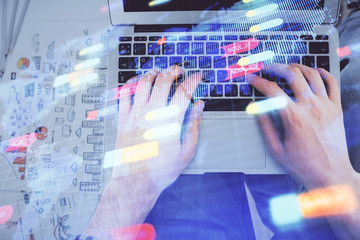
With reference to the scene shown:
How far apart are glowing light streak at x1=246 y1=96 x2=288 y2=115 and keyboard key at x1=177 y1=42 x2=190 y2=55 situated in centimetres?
18

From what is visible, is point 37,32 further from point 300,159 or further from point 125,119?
point 300,159

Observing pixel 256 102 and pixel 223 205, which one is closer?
pixel 256 102

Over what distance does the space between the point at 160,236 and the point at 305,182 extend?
1.20ft

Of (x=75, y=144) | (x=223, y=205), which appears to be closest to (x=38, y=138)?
(x=75, y=144)

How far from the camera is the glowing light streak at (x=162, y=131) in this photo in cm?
66

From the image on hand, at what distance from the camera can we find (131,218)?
2.27 ft

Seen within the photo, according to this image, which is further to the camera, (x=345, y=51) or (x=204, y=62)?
(x=345, y=51)

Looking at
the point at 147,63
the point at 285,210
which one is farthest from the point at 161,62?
the point at 285,210

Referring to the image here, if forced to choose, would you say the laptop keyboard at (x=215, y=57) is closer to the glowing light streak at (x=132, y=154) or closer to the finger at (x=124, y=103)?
the finger at (x=124, y=103)

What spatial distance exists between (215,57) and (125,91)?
0.21 m

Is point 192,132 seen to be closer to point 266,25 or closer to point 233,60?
point 233,60

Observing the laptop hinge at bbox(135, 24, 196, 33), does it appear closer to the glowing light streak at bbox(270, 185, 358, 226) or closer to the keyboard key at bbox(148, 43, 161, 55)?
the keyboard key at bbox(148, 43, 161, 55)

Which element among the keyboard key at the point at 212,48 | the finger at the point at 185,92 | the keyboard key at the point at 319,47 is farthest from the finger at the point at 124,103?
the keyboard key at the point at 319,47

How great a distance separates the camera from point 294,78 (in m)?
0.63
